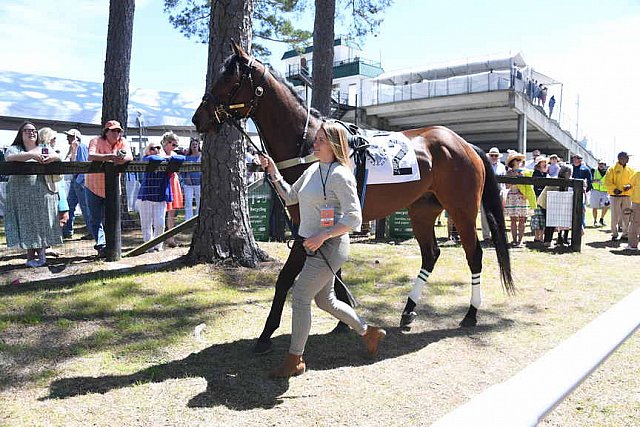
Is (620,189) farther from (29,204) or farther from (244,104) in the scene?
(29,204)

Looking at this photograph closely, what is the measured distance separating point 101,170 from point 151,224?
5.37 feet

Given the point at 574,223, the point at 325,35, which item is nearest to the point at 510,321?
the point at 574,223

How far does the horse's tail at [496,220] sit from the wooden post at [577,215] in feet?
17.2

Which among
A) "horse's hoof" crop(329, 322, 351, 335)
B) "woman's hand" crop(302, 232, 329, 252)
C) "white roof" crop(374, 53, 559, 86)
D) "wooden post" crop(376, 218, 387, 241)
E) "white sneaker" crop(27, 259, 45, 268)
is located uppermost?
"white roof" crop(374, 53, 559, 86)

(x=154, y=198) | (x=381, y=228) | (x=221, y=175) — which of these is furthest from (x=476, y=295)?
(x=381, y=228)

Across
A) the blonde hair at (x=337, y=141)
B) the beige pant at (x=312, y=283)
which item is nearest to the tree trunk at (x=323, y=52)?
the blonde hair at (x=337, y=141)

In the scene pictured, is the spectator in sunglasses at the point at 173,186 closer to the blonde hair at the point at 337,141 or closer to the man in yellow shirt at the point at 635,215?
the blonde hair at the point at 337,141

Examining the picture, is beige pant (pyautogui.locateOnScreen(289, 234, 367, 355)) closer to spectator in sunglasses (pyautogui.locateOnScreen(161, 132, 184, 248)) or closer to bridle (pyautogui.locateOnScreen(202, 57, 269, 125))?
bridle (pyautogui.locateOnScreen(202, 57, 269, 125))

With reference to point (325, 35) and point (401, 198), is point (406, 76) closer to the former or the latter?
point (325, 35)

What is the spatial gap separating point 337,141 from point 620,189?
10606mm

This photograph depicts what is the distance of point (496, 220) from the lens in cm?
553

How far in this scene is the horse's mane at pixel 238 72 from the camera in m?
4.12

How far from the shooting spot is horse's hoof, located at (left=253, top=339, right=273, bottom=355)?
403cm

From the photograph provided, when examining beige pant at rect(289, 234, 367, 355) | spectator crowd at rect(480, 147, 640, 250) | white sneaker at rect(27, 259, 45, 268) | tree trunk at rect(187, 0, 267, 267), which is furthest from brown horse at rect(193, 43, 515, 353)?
spectator crowd at rect(480, 147, 640, 250)
